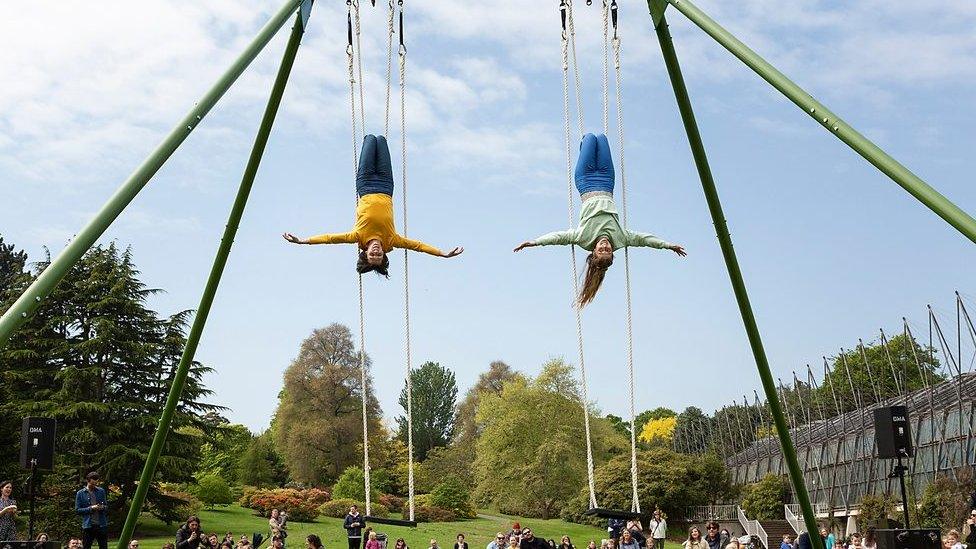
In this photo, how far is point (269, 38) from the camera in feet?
27.5

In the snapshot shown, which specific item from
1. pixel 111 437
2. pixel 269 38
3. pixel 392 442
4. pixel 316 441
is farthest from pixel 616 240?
pixel 392 442

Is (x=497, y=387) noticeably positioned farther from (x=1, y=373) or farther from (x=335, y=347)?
(x=1, y=373)

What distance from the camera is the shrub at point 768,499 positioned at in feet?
133

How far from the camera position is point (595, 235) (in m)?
9.58

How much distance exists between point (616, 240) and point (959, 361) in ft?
91.3

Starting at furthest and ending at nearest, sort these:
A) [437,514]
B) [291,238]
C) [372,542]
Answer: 1. [437,514]
2. [372,542]
3. [291,238]

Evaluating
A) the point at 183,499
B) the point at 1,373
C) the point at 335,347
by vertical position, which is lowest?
the point at 183,499

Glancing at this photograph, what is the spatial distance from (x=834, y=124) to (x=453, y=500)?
1458 inches

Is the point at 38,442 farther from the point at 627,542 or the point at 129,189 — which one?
the point at 627,542

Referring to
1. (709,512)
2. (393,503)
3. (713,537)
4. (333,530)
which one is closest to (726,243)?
(713,537)

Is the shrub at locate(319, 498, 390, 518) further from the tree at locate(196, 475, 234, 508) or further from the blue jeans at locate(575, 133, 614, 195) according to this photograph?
the blue jeans at locate(575, 133, 614, 195)

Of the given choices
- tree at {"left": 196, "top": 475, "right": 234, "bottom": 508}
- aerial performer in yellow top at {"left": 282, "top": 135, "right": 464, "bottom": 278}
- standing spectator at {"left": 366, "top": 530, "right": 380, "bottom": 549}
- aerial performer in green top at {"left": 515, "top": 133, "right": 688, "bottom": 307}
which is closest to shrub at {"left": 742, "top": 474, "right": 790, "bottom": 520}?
tree at {"left": 196, "top": 475, "right": 234, "bottom": 508}

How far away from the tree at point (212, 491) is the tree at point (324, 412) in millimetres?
11541

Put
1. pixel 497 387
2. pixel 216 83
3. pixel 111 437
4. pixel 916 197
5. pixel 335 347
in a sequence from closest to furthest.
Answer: pixel 916 197
pixel 216 83
pixel 111 437
pixel 335 347
pixel 497 387
